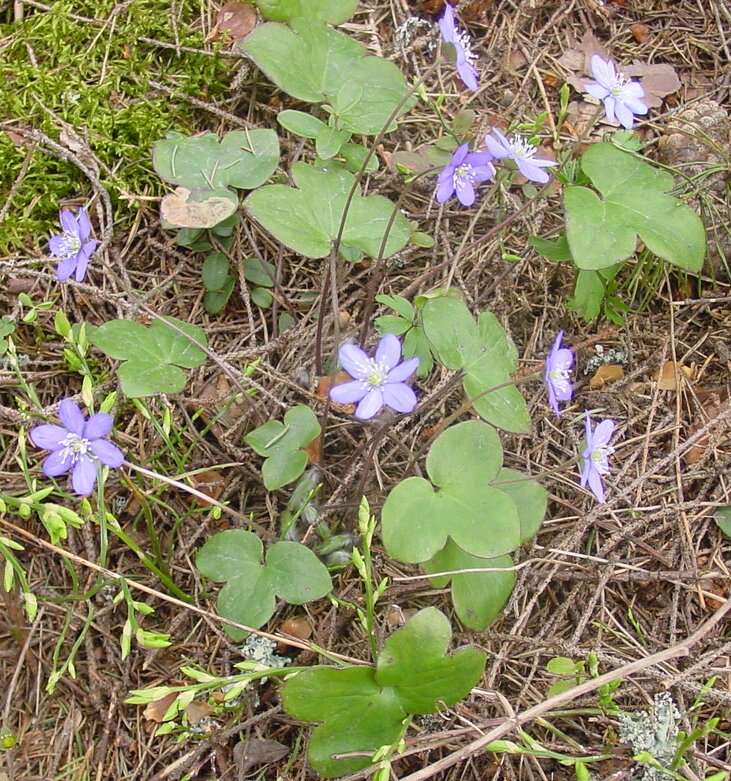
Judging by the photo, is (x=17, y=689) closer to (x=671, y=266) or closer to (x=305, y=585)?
(x=305, y=585)

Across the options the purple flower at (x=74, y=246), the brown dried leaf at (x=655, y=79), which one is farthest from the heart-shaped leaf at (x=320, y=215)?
the brown dried leaf at (x=655, y=79)

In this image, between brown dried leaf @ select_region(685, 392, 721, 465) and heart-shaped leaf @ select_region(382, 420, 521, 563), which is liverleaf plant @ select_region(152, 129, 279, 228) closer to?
heart-shaped leaf @ select_region(382, 420, 521, 563)

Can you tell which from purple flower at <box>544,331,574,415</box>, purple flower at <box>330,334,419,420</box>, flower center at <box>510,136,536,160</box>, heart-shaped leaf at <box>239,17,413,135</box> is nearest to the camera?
purple flower at <box>330,334,419,420</box>

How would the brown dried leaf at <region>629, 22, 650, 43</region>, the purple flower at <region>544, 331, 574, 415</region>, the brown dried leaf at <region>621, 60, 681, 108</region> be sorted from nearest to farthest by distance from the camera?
1. the purple flower at <region>544, 331, 574, 415</region>
2. the brown dried leaf at <region>621, 60, 681, 108</region>
3. the brown dried leaf at <region>629, 22, 650, 43</region>

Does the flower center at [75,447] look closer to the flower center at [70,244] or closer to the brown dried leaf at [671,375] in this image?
the flower center at [70,244]

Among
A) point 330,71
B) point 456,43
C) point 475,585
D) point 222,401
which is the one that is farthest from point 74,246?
point 475,585

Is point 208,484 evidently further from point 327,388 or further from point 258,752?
point 258,752

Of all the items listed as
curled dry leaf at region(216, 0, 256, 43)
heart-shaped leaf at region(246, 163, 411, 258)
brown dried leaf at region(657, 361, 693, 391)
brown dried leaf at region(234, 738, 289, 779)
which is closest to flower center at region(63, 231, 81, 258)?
heart-shaped leaf at region(246, 163, 411, 258)
